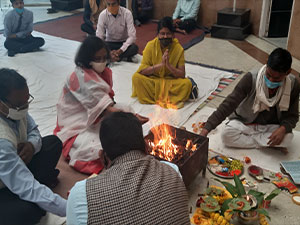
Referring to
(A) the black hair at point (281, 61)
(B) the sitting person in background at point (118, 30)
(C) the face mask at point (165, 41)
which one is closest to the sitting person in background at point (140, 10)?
(B) the sitting person in background at point (118, 30)

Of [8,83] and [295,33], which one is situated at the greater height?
[8,83]

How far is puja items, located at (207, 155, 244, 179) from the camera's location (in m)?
2.70

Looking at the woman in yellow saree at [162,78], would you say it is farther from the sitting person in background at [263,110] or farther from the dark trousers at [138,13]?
the dark trousers at [138,13]

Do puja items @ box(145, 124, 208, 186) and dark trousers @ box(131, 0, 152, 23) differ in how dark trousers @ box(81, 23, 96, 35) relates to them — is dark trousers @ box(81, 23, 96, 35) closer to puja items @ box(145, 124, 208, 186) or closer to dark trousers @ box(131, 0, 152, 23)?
dark trousers @ box(131, 0, 152, 23)

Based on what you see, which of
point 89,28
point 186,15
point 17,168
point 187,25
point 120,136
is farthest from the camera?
point 186,15

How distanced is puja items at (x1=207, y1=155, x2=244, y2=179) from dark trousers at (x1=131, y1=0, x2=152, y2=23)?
6.26 m

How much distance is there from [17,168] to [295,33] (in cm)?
515

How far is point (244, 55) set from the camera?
5809 millimetres

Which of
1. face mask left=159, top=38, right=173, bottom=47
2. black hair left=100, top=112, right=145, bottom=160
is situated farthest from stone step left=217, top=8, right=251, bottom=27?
black hair left=100, top=112, right=145, bottom=160

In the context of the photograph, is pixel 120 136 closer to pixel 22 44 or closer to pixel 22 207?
pixel 22 207

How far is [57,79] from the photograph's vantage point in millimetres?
4809

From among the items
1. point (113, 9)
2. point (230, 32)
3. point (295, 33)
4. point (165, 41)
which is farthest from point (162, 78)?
point (230, 32)

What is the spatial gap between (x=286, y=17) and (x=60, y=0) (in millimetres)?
6711

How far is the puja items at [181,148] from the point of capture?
2348mm
